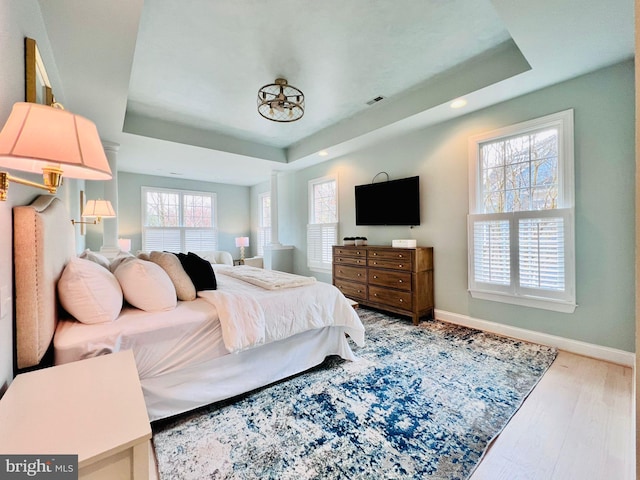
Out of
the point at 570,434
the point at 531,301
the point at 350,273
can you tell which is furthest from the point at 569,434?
the point at 350,273

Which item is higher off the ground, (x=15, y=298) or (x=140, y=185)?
(x=140, y=185)

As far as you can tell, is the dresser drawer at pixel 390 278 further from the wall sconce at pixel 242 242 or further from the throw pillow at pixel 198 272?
the wall sconce at pixel 242 242

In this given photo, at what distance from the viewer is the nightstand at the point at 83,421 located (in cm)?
72

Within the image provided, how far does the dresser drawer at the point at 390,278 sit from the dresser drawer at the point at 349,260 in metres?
0.19

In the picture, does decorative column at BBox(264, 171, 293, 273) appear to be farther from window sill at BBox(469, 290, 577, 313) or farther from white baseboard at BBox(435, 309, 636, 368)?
window sill at BBox(469, 290, 577, 313)

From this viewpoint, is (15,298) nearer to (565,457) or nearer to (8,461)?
(8,461)

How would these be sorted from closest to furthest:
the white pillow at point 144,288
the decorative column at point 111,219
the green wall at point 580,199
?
the white pillow at point 144,288, the green wall at point 580,199, the decorative column at point 111,219

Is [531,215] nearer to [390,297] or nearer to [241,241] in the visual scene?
[390,297]

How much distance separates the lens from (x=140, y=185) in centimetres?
646

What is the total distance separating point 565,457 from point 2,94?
10.0ft

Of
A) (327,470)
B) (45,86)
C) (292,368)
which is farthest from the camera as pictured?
(292,368)

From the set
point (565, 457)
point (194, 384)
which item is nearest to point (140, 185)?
point (194, 384)

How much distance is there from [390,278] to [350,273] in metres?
0.75

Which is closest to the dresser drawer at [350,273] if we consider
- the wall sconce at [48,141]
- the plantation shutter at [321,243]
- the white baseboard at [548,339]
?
the plantation shutter at [321,243]
